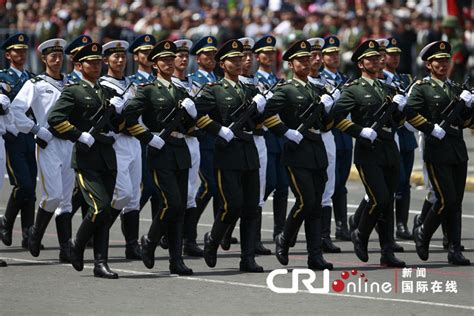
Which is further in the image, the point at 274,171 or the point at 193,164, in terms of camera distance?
the point at 274,171

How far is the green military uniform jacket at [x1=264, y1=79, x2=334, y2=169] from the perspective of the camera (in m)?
13.9

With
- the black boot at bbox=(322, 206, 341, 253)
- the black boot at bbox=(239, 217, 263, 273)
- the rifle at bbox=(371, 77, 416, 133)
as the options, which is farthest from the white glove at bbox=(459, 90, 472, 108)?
the black boot at bbox=(239, 217, 263, 273)

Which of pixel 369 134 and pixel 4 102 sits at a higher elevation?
pixel 4 102

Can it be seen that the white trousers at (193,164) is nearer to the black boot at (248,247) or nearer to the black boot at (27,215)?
the black boot at (248,247)

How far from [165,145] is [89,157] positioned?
66cm

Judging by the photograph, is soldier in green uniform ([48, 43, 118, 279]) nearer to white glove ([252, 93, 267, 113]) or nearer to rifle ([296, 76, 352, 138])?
white glove ([252, 93, 267, 113])

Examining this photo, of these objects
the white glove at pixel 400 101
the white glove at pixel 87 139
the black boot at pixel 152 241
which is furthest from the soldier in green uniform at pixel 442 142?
the white glove at pixel 87 139

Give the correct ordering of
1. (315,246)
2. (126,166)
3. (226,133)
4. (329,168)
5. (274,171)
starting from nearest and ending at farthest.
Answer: (226,133) → (315,246) → (126,166) → (329,168) → (274,171)

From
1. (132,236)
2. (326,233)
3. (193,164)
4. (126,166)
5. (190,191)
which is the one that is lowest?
(326,233)

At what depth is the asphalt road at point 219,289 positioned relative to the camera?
11938 mm

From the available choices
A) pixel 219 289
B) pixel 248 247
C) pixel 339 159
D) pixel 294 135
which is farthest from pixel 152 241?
pixel 339 159

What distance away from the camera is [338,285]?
13.0m

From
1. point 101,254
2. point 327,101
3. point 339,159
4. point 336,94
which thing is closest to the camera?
point 101,254

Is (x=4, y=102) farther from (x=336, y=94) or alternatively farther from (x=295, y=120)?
(x=336, y=94)
